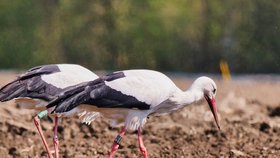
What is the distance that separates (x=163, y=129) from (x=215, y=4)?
28.4 metres

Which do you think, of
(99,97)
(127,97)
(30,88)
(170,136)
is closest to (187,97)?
(127,97)

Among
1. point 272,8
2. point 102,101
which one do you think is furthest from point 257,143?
point 272,8

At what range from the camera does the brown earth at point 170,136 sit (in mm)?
12781

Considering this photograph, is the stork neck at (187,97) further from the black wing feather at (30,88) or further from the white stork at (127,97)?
the black wing feather at (30,88)

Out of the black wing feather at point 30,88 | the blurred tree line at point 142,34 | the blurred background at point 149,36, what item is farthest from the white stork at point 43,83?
the blurred tree line at point 142,34

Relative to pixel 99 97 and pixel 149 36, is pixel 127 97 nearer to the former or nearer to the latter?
pixel 99 97

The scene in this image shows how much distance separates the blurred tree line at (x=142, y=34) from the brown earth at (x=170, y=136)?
896 inches

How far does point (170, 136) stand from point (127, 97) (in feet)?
15.4

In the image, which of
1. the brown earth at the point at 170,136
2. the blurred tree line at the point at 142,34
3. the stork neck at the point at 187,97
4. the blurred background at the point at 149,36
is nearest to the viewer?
the stork neck at the point at 187,97

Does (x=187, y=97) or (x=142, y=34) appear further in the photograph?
(x=142, y=34)

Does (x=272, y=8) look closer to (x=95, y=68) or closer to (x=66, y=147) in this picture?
(x=95, y=68)

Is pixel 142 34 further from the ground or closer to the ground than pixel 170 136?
closer to the ground

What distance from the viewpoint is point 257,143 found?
44.4ft

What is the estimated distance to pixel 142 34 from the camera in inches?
1759
